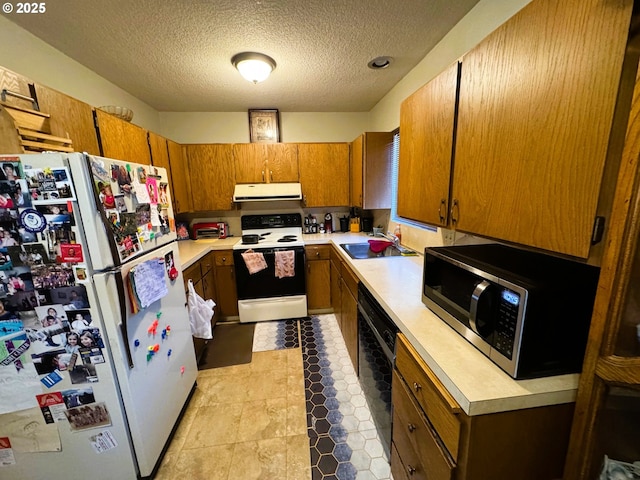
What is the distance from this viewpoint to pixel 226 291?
2.81 m

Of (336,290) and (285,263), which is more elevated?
(285,263)

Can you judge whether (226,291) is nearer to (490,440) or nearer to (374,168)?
(374,168)

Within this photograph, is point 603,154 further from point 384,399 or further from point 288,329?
point 288,329

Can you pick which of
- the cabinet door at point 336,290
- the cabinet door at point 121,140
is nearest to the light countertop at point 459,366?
the cabinet door at point 336,290

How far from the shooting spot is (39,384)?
1.10 m

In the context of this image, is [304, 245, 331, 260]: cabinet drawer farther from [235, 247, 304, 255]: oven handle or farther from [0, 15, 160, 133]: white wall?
[0, 15, 160, 133]: white wall

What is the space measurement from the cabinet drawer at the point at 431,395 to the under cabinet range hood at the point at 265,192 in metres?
2.23

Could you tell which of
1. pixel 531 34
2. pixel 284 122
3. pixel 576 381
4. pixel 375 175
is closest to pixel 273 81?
pixel 284 122

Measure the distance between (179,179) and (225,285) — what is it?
4.24 ft

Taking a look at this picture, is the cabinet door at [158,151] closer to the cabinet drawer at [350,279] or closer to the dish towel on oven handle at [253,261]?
the dish towel on oven handle at [253,261]

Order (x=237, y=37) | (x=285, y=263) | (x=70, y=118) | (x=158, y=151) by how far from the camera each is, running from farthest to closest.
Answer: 1. (x=285, y=263)
2. (x=158, y=151)
3. (x=237, y=37)
4. (x=70, y=118)

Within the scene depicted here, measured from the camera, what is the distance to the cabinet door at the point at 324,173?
9.84ft

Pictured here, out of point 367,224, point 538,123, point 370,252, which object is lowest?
point 370,252

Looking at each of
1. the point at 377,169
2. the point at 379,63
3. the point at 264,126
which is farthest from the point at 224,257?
the point at 379,63
